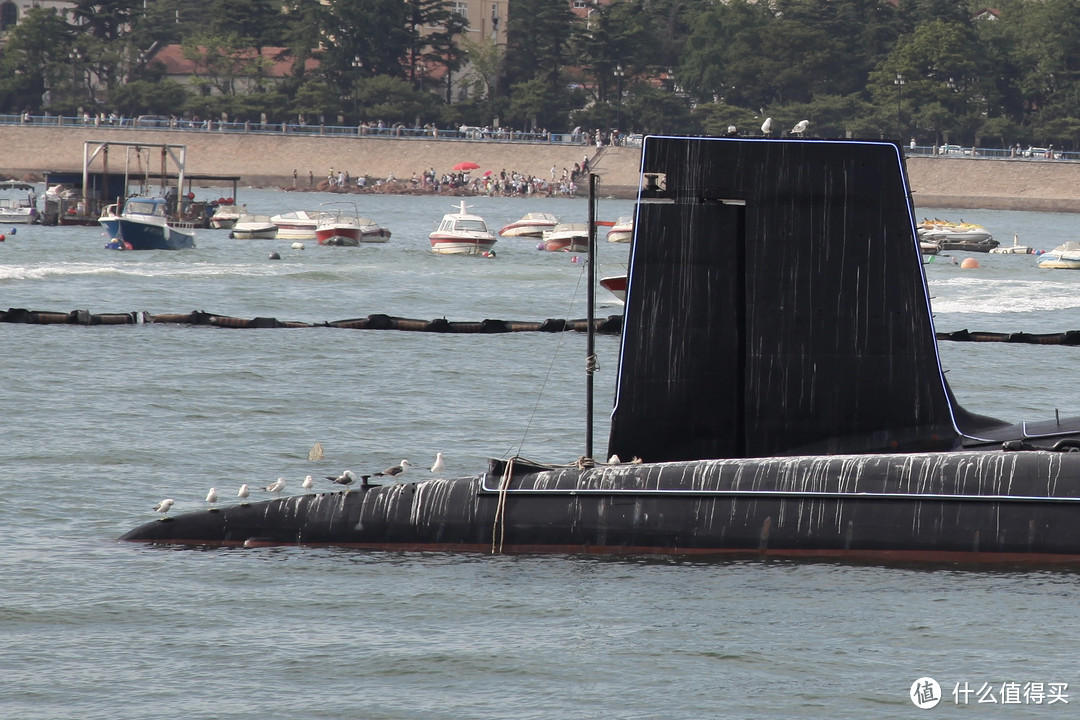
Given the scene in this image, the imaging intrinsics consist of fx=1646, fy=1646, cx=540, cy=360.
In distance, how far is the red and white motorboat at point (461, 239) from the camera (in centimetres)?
6950

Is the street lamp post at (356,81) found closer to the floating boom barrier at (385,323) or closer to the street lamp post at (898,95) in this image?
the street lamp post at (898,95)

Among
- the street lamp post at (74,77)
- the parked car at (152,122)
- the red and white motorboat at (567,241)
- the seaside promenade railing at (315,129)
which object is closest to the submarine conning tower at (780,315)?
the red and white motorboat at (567,241)

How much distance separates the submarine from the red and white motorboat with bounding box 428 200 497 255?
5312 cm

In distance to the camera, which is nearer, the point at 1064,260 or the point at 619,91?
the point at 1064,260

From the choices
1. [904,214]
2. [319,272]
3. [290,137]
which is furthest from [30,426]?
[290,137]

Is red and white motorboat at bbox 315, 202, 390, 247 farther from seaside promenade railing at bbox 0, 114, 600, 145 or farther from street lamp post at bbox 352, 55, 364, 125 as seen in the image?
street lamp post at bbox 352, 55, 364, 125

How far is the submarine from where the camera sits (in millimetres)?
16000

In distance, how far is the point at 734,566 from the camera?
1584cm

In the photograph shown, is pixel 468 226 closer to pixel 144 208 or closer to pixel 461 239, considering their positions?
pixel 461 239

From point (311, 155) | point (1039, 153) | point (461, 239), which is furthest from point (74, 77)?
point (461, 239)

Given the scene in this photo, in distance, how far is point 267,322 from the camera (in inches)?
1613

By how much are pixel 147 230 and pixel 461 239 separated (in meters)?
12.9

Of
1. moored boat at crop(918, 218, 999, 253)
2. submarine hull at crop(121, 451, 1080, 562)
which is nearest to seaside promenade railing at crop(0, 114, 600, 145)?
moored boat at crop(918, 218, 999, 253)

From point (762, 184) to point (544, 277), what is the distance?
44550 millimetres
